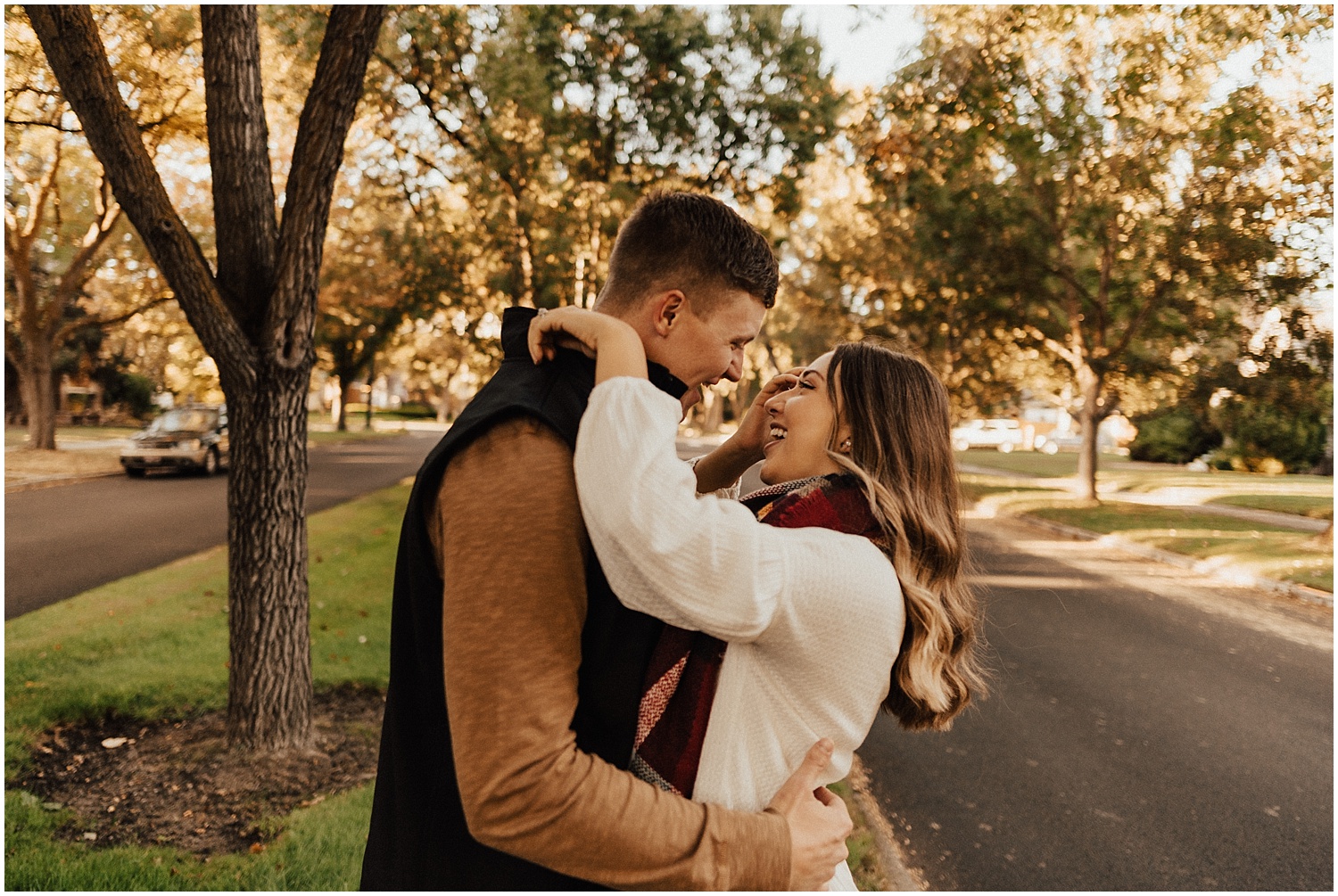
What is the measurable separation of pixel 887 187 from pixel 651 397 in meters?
15.0

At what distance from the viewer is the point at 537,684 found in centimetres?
131

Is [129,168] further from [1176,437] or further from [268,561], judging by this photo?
[1176,437]

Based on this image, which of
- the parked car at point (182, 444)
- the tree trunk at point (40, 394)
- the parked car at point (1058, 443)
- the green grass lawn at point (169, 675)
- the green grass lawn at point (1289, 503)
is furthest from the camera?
the parked car at point (1058, 443)

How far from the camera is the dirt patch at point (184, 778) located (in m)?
4.46

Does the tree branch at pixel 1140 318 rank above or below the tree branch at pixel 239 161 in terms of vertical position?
above

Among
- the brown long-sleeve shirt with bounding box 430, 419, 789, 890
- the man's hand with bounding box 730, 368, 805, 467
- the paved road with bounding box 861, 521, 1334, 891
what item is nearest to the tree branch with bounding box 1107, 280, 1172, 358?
the paved road with bounding box 861, 521, 1334, 891

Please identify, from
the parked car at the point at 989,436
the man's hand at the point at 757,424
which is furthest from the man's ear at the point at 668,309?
the parked car at the point at 989,436

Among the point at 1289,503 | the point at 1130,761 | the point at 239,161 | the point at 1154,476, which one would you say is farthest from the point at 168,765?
the point at 1154,476

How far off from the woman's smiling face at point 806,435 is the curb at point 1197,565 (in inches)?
494

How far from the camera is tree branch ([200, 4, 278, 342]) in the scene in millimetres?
4730

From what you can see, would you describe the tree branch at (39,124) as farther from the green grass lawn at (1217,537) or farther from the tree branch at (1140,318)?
the tree branch at (1140,318)

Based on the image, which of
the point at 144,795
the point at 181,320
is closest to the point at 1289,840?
the point at 144,795

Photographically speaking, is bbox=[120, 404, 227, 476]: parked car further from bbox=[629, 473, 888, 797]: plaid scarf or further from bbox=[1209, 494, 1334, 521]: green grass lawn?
bbox=[1209, 494, 1334, 521]: green grass lawn

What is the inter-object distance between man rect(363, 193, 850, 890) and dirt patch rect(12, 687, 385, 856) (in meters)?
3.36
